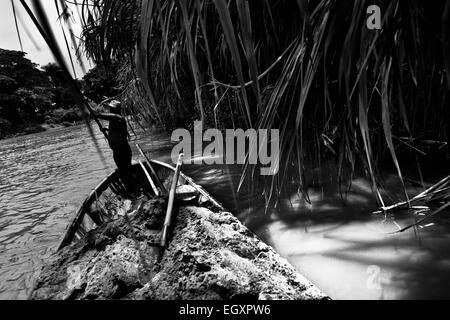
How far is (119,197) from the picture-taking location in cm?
516

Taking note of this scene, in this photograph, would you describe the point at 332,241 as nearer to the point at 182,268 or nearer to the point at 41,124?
the point at 182,268

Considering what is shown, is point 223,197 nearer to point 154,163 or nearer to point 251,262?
point 154,163

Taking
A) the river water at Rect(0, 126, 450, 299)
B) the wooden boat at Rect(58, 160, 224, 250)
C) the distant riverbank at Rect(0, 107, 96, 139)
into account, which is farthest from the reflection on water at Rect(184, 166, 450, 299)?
the distant riverbank at Rect(0, 107, 96, 139)

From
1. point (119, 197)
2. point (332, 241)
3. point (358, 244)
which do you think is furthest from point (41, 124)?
point (358, 244)

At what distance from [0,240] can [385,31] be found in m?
6.37

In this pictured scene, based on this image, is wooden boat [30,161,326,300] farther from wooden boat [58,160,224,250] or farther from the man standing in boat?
the man standing in boat

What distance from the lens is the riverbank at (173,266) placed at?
7.50ft

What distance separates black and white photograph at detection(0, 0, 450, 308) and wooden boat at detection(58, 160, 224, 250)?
0.04m

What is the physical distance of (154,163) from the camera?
5594 mm

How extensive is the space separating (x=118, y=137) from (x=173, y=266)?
332 centimetres

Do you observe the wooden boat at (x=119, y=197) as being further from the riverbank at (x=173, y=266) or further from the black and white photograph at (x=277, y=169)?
the riverbank at (x=173, y=266)

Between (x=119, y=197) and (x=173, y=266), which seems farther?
(x=119, y=197)

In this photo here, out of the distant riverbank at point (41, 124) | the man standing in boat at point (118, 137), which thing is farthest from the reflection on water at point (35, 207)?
the distant riverbank at point (41, 124)

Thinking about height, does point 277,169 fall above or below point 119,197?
above
